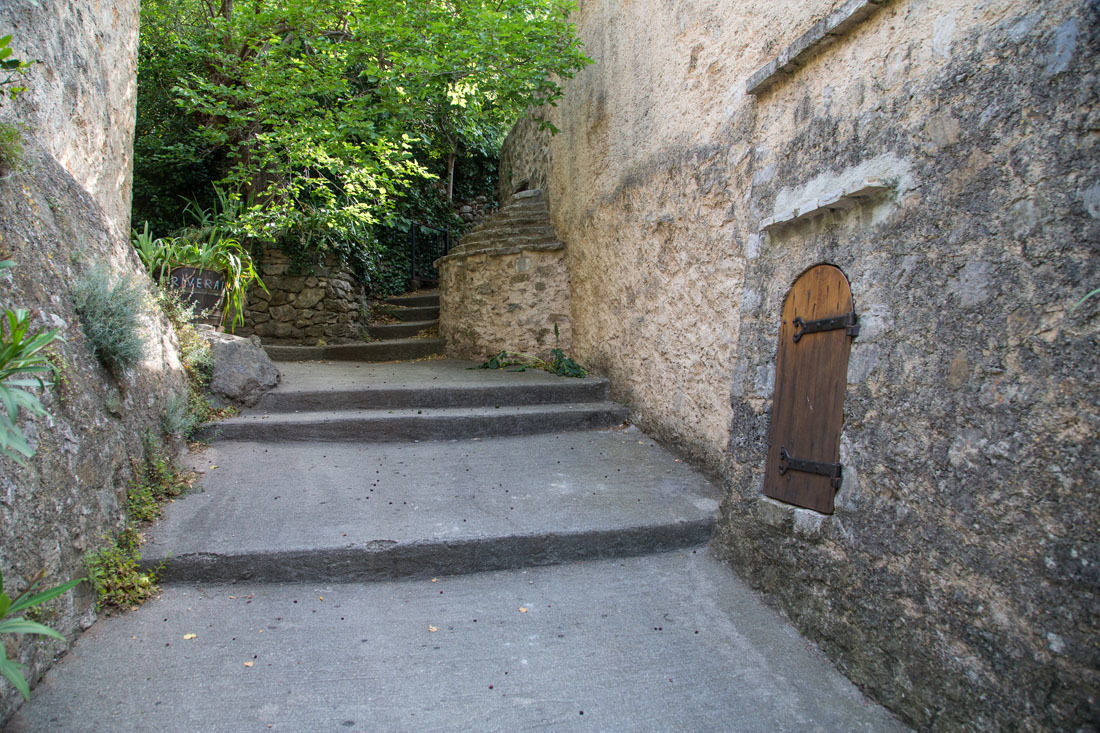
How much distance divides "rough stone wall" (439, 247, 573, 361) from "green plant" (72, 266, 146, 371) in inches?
141

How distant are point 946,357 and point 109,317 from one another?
3.29 meters

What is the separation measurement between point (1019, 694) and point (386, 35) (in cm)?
606

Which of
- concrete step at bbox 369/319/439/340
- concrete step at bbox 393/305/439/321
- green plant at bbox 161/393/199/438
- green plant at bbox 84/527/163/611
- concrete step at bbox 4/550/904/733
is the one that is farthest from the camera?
concrete step at bbox 393/305/439/321

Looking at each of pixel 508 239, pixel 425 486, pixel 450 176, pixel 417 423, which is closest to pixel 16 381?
pixel 425 486

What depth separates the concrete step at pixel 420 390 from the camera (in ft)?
14.6

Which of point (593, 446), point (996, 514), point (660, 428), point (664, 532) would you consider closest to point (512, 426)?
point (593, 446)

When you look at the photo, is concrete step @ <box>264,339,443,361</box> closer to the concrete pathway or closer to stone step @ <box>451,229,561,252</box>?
stone step @ <box>451,229,561,252</box>

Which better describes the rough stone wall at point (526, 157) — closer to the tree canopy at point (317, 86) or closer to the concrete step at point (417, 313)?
the tree canopy at point (317, 86)

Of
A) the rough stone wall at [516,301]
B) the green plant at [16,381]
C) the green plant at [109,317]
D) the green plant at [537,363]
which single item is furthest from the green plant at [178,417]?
the rough stone wall at [516,301]

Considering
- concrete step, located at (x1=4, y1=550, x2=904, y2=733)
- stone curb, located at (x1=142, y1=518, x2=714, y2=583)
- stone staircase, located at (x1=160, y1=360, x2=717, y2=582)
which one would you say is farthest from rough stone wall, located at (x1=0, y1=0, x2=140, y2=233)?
concrete step, located at (x1=4, y1=550, x2=904, y2=733)

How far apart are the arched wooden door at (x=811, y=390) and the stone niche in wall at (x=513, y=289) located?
11.8 feet

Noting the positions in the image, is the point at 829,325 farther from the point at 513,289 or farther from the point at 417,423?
the point at 513,289

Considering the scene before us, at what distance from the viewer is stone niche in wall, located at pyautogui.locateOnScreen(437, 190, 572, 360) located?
598 centimetres

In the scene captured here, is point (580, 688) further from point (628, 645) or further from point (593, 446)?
point (593, 446)
